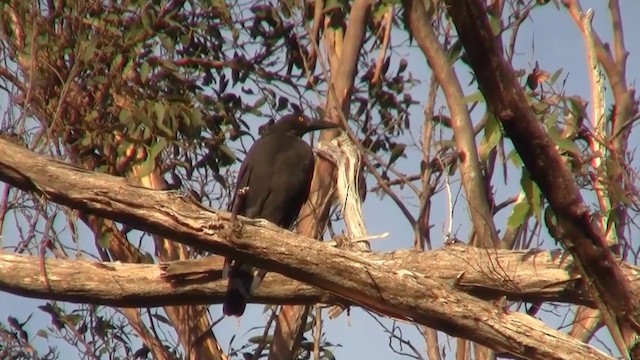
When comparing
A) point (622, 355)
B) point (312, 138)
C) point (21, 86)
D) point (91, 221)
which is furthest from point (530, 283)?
point (21, 86)

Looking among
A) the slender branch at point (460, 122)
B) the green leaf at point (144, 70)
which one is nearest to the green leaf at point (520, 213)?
the slender branch at point (460, 122)

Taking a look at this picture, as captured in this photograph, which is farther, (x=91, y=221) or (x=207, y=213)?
(x=91, y=221)

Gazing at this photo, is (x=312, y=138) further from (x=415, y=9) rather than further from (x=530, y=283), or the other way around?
(x=530, y=283)

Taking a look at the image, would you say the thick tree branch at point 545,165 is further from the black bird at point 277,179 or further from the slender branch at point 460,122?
the black bird at point 277,179

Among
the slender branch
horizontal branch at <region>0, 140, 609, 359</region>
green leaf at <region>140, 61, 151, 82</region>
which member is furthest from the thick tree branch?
green leaf at <region>140, 61, 151, 82</region>

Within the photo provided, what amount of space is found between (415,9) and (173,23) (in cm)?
131

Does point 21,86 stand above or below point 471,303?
above

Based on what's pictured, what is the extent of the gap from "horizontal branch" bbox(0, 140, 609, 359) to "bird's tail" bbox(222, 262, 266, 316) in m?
0.74

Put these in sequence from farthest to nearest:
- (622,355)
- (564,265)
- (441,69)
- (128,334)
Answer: (128,334), (441,69), (564,265), (622,355)

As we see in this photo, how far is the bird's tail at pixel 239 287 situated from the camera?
4.84 metres

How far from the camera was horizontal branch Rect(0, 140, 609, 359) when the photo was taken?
3.92 meters

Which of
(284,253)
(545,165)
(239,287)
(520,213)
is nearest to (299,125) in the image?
(239,287)

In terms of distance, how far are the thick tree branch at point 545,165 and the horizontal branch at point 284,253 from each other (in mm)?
195

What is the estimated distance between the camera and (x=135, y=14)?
22.0 ft
